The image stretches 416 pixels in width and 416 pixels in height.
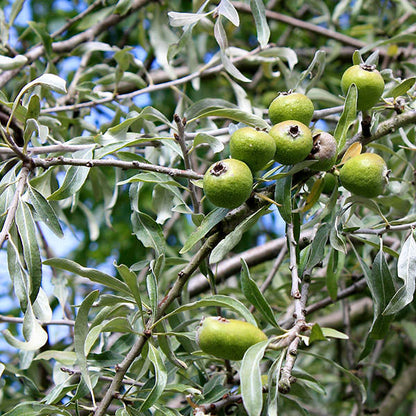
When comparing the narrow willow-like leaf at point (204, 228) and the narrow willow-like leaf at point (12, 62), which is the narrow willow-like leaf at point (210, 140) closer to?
the narrow willow-like leaf at point (204, 228)

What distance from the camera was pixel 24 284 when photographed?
119 cm

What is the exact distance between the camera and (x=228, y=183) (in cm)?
105

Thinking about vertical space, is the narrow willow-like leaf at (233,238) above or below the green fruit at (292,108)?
below

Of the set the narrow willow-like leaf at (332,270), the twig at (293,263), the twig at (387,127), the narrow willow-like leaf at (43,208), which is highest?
the twig at (387,127)

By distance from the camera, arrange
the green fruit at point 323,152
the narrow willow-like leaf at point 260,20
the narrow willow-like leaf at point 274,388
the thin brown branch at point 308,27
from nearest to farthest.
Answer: the narrow willow-like leaf at point 274,388
the green fruit at point 323,152
the narrow willow-like leaf at point 260,20
the thin brown branch at point 308,27

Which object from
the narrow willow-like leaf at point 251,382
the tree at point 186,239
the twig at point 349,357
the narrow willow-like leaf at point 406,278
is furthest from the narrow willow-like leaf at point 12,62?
the twig at point 349,357

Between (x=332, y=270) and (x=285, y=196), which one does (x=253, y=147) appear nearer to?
(x=285, y=196)

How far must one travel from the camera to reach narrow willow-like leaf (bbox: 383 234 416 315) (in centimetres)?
115

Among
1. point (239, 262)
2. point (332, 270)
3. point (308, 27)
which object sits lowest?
point (239, 262)

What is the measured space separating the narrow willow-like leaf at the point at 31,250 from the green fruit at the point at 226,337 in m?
0.40

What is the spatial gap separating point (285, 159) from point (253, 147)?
3.0 inches

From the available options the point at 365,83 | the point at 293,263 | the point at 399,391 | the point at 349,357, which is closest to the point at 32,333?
the point at 293,263

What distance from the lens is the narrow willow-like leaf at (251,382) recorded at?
0.91 metres

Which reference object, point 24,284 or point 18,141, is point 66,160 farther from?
point 18,141
